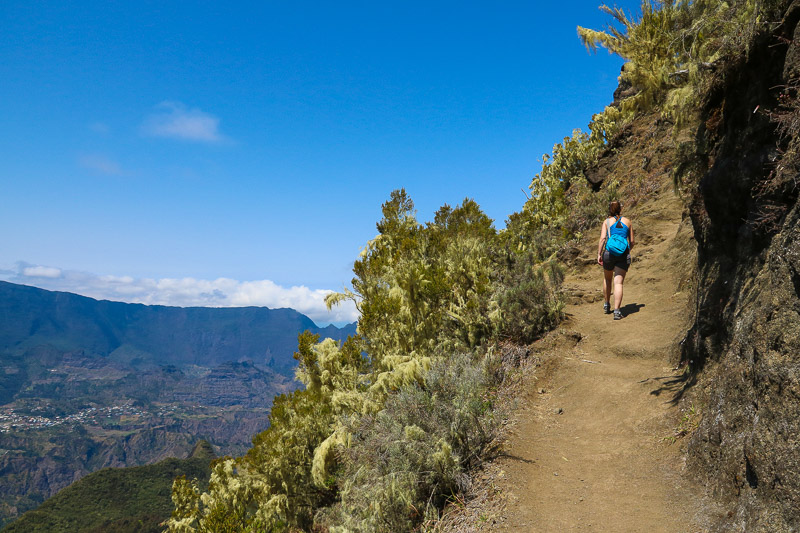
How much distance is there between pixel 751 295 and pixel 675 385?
1812mm

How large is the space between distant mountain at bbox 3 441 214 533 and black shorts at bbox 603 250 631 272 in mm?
77914

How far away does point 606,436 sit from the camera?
5.05m

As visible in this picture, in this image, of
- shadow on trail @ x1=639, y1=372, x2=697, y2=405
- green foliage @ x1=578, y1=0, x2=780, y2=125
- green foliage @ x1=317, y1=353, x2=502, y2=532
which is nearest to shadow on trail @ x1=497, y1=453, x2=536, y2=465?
green foliage @ x1=317, y1=353, x2=502, y2=532

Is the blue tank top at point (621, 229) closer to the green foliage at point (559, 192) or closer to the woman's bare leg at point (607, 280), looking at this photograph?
the woman's bare leg at point (607, 280)

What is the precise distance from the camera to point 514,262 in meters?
11.5

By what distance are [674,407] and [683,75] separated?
399 cm

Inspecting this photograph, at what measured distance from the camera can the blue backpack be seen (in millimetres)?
8039

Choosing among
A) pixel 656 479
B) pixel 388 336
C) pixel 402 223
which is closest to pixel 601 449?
pixel 656 479

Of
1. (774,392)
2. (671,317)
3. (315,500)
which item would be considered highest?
(671,317)

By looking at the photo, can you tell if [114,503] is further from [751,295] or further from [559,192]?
[751,295]

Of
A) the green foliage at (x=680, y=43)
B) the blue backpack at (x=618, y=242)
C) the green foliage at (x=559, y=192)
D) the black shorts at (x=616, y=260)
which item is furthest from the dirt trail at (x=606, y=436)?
the green foliage at (x=559, y=192)

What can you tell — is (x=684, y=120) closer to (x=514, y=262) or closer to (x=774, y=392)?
(x=774, y=392)

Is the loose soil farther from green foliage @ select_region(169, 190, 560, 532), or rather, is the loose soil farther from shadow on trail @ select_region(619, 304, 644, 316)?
green foliage @ select_region(169, 190, 560, 532)

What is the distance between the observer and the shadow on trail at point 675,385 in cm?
496
